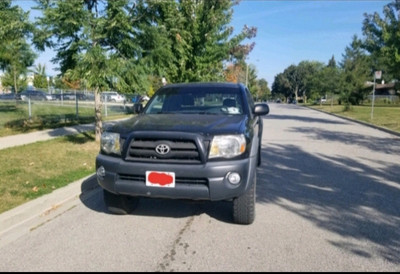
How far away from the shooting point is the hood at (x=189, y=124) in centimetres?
388

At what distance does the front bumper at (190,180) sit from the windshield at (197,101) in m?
1.40

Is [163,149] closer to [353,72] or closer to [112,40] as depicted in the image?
[112,40]

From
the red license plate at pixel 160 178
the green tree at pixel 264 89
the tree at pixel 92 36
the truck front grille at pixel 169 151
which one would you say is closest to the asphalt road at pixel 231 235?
the red license plate at pixel 160 178

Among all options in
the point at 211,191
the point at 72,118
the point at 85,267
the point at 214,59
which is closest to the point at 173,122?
the point at 211,191

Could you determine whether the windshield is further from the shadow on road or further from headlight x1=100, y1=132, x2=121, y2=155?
the shadow on road

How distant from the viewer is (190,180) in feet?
12.3

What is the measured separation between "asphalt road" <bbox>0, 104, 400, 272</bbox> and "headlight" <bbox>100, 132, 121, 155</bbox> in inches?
35.9

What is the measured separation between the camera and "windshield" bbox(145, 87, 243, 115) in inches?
202

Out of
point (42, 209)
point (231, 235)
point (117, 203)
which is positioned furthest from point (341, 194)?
point (42, 209)

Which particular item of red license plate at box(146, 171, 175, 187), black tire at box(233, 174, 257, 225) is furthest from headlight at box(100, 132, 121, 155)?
black tire at box(233, 174, 257, 225)

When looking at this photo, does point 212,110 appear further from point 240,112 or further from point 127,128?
point 127,128

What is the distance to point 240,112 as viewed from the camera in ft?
16.5

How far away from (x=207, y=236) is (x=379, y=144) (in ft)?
30.5

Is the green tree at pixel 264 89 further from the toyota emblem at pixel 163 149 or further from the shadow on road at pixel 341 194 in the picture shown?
the toyota emblem at pixel 163 149
